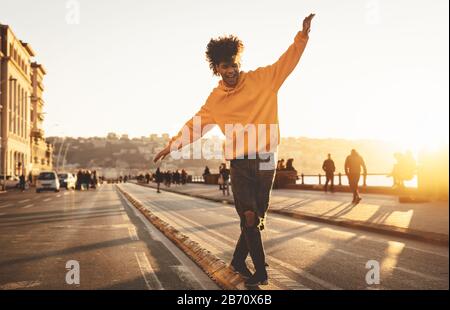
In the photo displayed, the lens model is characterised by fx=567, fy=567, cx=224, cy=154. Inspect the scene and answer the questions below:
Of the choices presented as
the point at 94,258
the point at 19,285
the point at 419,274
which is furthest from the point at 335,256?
the point at 19,285

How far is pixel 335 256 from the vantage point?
8.41m

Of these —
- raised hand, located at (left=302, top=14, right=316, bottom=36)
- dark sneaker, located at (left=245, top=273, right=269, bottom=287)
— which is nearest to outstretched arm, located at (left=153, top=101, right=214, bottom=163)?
raised hand, located at (left=302, top=14, right=316, bottom=36)

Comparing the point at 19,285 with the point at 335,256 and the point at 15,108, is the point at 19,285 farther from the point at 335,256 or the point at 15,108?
the point at 15,108

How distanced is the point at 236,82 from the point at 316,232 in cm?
870

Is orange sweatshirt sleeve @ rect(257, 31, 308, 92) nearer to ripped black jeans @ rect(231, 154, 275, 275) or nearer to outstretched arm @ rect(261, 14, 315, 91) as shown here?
outstretched arm @ rect(261, 14, 315, 91)

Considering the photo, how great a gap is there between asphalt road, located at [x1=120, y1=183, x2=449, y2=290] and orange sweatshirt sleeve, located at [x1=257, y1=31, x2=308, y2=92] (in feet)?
5.45

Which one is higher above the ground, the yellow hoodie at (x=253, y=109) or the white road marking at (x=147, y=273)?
the yellow hoodie at (x=253, y=109)

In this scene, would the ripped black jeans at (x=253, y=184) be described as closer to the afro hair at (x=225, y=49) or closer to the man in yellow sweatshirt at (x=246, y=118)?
the man in yellow sweatshirt at (x=246, y=118)

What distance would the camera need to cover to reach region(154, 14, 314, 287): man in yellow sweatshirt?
11.2 ft

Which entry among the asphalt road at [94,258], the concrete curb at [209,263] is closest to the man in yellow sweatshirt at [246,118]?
the concrete curb at [209,263]

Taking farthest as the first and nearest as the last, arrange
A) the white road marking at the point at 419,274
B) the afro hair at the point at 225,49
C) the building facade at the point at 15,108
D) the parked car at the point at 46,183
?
the building facade at the point at 15,108
the parked car at the point at 46,183
the white road marking at the point at 419,274
the afro hair at the point at 225,49

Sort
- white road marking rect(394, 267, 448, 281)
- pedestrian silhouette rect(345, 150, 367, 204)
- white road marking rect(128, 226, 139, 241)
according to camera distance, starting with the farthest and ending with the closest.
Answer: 1. pedestrian silhouette rect(345, 150, 367, 204)
2. white road marking rect(128, 226, 139, 241)
3. white road marking rect(394, 267, 448, 281)

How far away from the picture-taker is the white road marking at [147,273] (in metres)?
6.15
